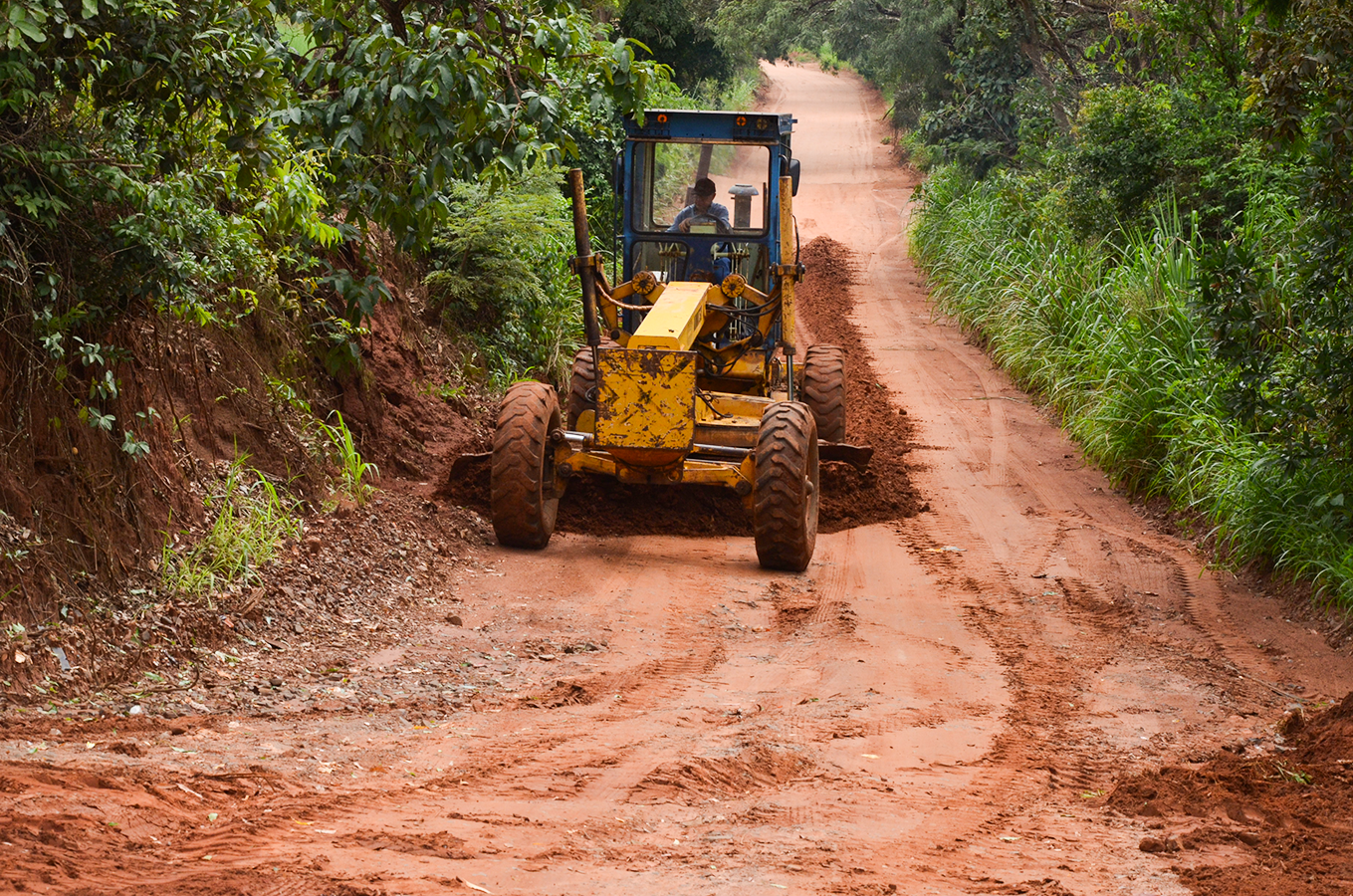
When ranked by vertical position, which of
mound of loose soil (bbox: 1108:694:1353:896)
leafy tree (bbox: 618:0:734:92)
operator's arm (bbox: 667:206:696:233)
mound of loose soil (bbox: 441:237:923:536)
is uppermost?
leafy tree (bbox: 618:0:734:92)

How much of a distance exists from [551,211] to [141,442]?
25.5 ft

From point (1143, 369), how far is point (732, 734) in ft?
23.5

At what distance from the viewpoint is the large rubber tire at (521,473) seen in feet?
27.5

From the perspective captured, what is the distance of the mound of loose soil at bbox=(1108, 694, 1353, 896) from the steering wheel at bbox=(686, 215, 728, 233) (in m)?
5.71

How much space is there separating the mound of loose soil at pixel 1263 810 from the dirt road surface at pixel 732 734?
0.02 m

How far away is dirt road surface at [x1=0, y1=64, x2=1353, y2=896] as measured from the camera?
13.1ft

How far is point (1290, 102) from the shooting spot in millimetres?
7301

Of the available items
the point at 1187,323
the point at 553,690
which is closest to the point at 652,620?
the point at 553,690

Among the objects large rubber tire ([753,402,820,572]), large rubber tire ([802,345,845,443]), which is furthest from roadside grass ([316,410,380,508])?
large rubber tire ([802,345,845,443])

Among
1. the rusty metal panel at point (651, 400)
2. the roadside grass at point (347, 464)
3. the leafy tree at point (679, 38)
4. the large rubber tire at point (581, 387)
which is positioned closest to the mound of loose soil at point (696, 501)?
the large rubber tire at point (581, 387)

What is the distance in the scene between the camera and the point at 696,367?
26.7 ft

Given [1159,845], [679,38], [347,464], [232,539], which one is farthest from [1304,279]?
[679,38]

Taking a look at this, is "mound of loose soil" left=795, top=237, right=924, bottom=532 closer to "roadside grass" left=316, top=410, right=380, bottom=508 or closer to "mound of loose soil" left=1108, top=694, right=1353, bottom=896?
"roadside grass" left=316, top=410, right=380, bottom=508

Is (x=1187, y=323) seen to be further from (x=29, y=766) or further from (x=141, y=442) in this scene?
(x=29, y=766)
